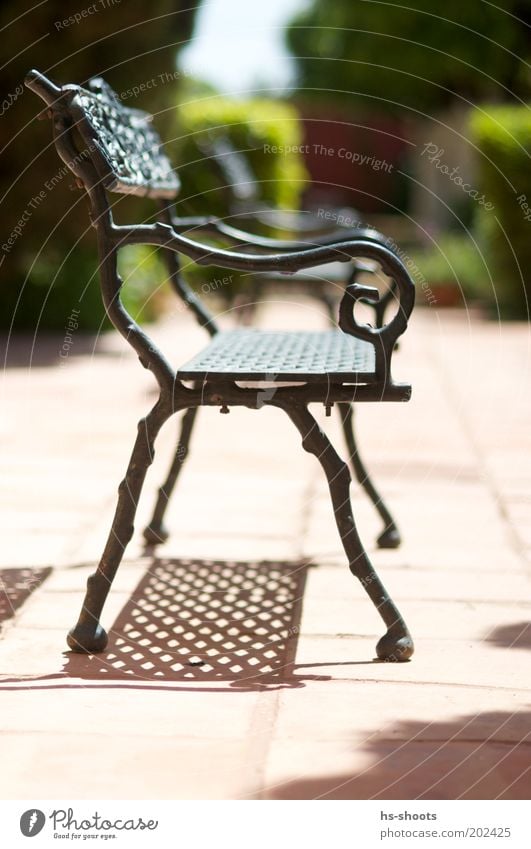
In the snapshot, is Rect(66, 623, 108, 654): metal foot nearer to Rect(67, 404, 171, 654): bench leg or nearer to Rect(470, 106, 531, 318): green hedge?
Rect(67, 404, 171, 654): bench leg

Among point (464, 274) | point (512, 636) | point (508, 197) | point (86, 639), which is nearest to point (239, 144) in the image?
point (508, 197)

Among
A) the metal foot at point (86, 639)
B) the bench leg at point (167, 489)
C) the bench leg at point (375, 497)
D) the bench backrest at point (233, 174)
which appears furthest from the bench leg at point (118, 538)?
the bench backrest at point (233, 174)

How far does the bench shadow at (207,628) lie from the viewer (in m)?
2.29

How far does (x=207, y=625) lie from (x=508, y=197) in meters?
8.47

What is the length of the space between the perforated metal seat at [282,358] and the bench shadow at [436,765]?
70 centimetres

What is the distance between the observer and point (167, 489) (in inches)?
125

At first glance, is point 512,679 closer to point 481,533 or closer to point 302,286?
point 481,533

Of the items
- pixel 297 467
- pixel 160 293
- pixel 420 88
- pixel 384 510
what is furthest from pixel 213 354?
pixel 420 88

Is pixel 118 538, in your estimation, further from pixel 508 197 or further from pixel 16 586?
pixel 508 197

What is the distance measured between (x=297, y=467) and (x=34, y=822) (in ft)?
8.65

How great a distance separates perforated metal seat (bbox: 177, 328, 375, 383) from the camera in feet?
7.51

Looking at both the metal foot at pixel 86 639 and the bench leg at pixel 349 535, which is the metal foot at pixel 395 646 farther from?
the metal foot at pixel 86 639

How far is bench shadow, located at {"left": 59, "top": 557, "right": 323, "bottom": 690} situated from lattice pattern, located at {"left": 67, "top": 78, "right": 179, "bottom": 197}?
3.11ft

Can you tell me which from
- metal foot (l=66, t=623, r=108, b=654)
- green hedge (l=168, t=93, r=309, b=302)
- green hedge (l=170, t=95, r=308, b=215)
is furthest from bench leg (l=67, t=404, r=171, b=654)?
green hedge (l=170, t=95, r=308, b=215)
